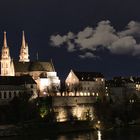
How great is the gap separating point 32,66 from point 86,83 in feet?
34.4

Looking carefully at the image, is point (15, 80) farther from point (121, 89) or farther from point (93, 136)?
point (121, 89)

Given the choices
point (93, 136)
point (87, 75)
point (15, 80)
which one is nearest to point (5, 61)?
point (87, 75)

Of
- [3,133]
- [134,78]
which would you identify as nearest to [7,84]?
[3,133]

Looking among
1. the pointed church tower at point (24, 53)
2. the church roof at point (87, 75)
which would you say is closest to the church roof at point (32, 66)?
the church roof at point (87, 75)

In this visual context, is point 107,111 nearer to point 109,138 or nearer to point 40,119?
point 40,119

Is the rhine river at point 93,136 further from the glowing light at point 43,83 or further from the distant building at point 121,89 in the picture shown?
the distant building at point 121,89

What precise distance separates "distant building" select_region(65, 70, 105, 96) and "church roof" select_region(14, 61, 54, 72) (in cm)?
446

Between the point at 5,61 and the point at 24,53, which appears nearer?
the point at 5,61

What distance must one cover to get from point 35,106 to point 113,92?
30696mm

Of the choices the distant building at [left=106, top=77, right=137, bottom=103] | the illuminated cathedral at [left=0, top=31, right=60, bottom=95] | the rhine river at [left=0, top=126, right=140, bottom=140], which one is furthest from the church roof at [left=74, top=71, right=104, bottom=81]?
the rhine river at [left=0, top=126, right=140, bottom=140]

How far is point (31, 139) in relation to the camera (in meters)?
56.9

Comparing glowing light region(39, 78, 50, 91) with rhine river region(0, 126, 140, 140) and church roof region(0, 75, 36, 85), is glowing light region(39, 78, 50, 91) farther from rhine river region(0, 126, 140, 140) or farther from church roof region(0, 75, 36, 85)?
rhine river region(0, 126, 140, 140)

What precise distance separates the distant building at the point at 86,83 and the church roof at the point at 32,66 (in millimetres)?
4458

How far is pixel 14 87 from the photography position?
7481 centimetres
